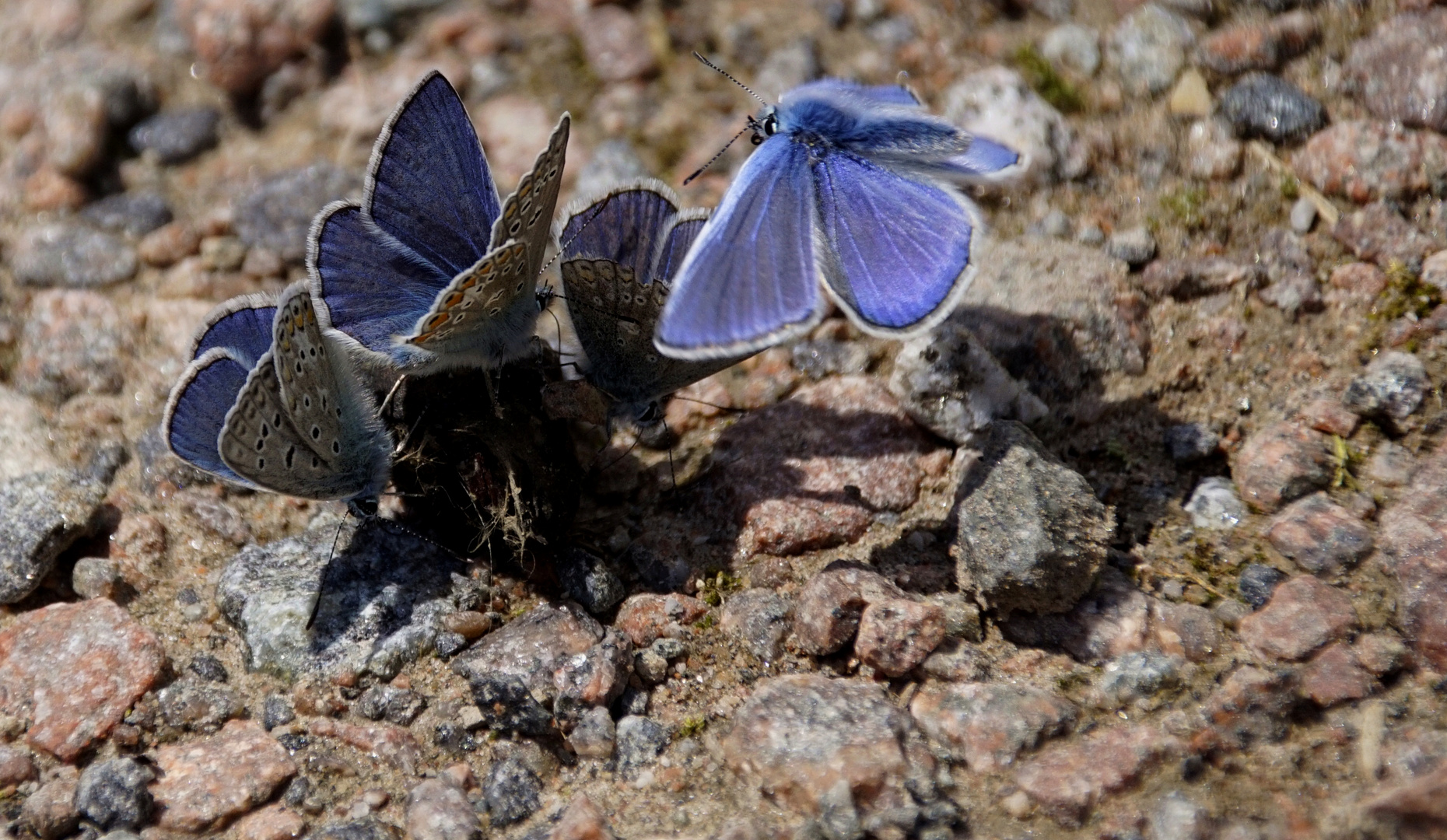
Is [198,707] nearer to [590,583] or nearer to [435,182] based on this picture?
[590,583]

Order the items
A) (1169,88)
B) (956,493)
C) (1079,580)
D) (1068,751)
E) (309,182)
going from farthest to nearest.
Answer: (309,182)
(1169,88)
(956,493)
(1079,580)
(1068,751)

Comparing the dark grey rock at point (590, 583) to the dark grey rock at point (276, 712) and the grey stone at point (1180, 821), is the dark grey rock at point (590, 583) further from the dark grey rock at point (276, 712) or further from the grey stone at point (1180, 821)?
the grey stone at point (1180, 821)

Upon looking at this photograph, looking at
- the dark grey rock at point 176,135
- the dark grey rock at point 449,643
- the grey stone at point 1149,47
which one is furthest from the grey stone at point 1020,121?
the dark grey rock at point 176,135

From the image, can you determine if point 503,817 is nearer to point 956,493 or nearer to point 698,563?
point 698,563

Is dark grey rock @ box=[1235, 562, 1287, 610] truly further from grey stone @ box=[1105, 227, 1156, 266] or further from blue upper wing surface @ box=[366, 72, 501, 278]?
blue upper wing surface @ box=[366, 72, 501, 278]

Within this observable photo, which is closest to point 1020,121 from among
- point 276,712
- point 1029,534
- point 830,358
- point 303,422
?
point 830,358

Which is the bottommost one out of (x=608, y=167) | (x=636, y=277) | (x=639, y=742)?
(x=639, y=742)

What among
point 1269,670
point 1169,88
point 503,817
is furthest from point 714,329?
point 1169,88

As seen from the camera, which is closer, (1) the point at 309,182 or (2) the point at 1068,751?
(2) the point at 1068,751
